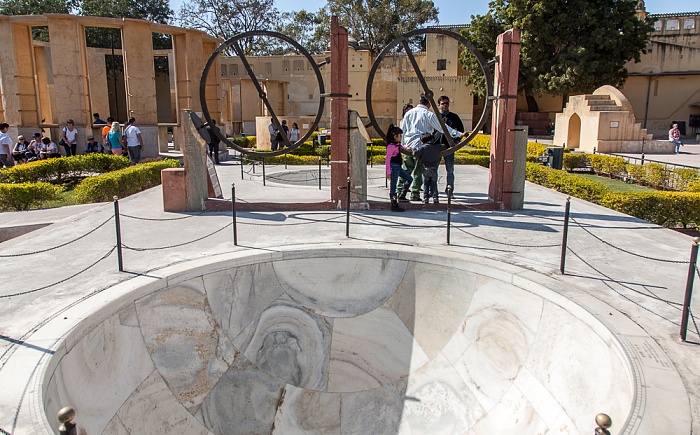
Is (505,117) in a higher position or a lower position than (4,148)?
higher

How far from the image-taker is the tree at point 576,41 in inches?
1043

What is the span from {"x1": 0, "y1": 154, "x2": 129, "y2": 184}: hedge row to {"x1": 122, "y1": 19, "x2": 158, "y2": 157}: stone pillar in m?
4.14

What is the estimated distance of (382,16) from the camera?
36.5m

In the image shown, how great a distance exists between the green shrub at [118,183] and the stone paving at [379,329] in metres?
2.68

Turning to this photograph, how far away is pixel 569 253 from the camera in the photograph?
248 inches

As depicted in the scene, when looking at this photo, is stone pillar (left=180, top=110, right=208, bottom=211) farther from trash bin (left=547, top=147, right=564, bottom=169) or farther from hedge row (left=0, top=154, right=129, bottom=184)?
trash bin (left=547, top=147, right=564, bottom=169)

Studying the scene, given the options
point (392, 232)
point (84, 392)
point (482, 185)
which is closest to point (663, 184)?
point (482, 185)

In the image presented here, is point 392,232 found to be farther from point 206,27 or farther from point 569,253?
point 206,27

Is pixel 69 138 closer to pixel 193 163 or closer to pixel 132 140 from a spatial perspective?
pixel 132 140

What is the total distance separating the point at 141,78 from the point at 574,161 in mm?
14625

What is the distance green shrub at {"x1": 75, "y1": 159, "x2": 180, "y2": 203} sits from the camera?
1011 cm

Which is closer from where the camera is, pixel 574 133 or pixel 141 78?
pixel 141 78

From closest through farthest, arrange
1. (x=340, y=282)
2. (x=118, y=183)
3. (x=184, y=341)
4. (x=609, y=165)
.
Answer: (x=184, y=341) < (x=340, y=282) < (x=118, y=183) < (x=609, y=165)

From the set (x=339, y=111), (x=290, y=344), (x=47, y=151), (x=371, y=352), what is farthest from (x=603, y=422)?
(x=47, y=151)
